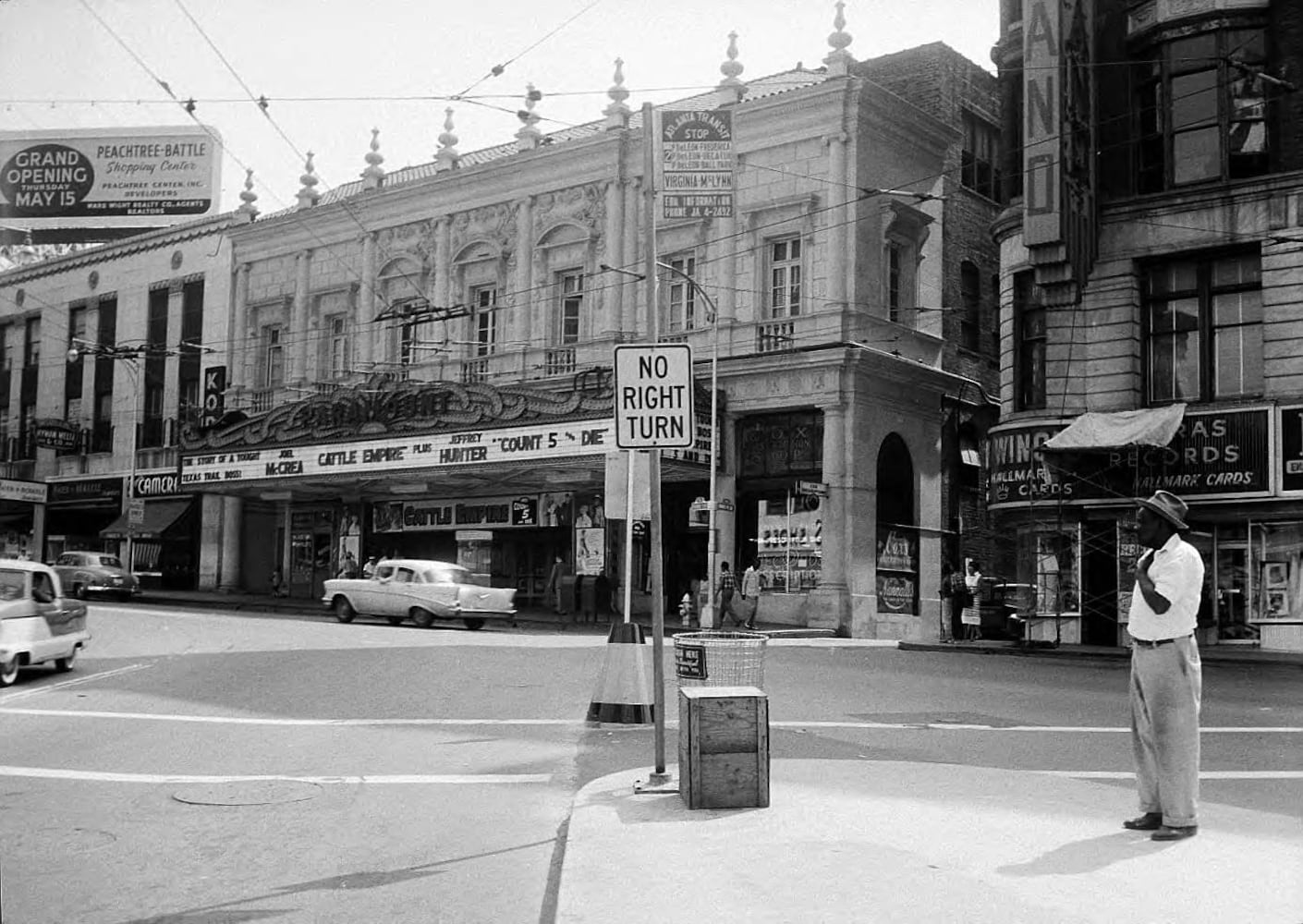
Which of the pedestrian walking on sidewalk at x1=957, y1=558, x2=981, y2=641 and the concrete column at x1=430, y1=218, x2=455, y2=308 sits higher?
the concrete column at x1=430, y1=218, x2=455, y2=308

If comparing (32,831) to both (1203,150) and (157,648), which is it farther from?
(1203,150)

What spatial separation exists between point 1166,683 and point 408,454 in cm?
3097

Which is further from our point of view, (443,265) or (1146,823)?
(443,265)

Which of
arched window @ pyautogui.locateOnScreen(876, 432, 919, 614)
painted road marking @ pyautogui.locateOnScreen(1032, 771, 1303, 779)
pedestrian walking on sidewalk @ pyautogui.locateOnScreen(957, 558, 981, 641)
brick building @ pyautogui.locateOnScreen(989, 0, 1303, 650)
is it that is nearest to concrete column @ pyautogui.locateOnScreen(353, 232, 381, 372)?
arched window @ pyautogui.locateOnScreen(876, 432, 919, 614)

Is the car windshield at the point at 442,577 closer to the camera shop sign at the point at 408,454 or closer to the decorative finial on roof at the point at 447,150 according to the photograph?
the camera shop sign at the point at 408,454

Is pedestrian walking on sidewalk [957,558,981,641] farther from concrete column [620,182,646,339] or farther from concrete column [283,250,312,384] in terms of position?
concrete column [283,250,312,384]

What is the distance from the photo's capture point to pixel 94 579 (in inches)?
1582

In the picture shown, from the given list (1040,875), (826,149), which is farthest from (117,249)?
(1040,875)

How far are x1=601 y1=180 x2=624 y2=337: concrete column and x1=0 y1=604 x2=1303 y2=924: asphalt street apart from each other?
1576 cm

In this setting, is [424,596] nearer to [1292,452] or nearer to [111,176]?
[111,176]

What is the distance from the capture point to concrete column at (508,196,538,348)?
37.9 m

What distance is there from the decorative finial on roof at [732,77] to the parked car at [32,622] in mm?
22176

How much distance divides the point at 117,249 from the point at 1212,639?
141ft

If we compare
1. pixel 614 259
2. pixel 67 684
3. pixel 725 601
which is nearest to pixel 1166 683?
pixel 67 684
